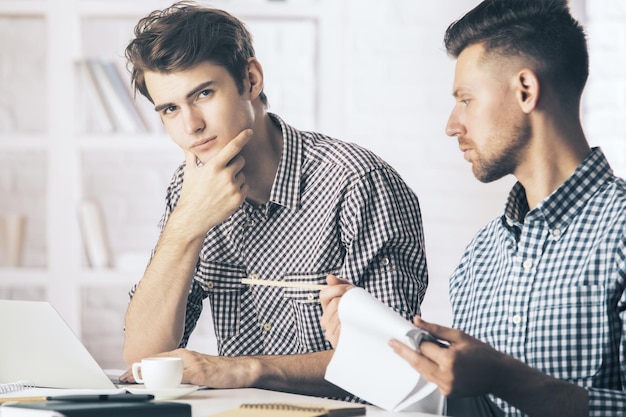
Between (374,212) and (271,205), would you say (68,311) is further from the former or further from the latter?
(374,212)

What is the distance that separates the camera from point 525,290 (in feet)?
4.96

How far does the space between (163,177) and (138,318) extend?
1.47m

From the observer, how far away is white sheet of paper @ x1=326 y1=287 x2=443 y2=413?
121cm

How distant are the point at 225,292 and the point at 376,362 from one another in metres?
0.81

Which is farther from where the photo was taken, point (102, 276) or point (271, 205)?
point (102, 276)

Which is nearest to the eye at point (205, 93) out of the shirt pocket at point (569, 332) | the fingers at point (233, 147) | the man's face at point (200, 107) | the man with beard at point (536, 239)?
the man's face at point (200, 107)

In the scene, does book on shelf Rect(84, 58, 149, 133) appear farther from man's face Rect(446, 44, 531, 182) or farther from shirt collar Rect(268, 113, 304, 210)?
man's face Rect(446, 44, 531, 182)

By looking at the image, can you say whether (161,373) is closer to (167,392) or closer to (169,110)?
(167,392)

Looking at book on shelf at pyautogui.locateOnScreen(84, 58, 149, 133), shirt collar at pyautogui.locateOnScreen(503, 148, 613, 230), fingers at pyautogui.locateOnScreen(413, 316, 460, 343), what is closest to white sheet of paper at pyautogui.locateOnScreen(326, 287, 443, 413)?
fingers at pyautogui.locateOnScreen(413, 316, 460, 343)

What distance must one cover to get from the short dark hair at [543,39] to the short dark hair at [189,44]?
0.59 metres

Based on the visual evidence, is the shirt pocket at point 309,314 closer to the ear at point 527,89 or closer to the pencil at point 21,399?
the ear at point 527,89

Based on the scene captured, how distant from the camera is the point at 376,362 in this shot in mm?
1257

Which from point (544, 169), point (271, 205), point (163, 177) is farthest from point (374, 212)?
point (163, 177)

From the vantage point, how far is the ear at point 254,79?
2.06 meters
